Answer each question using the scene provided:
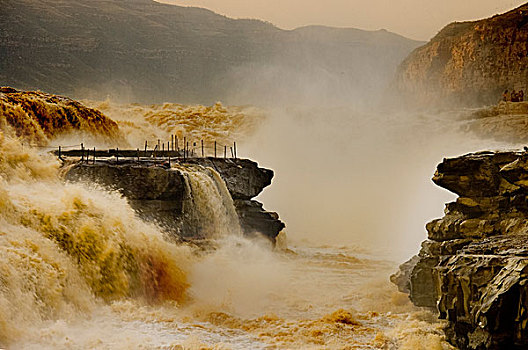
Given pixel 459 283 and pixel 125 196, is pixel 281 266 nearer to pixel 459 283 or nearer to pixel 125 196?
pixel 125 196

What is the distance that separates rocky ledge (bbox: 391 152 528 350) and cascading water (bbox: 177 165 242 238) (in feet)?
20.9

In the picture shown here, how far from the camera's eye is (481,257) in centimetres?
743

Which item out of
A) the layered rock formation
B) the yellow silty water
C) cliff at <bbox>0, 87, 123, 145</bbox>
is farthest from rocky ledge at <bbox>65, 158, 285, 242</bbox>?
the layered rock formation

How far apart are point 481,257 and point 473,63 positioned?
45.1 metres

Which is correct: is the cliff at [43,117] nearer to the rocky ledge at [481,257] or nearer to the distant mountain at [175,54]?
the rocky ledge at [481,257]

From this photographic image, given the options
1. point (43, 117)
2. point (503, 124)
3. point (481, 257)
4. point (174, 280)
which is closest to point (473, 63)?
point (503, 124)

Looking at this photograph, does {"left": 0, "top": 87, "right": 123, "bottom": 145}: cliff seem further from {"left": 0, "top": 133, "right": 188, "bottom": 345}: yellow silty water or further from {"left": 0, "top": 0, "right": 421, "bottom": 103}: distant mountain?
{"left": 0, "top": 0, "right": 421, "bottom": 103}: distant mountain

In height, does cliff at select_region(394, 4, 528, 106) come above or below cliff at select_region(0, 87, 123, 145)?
above

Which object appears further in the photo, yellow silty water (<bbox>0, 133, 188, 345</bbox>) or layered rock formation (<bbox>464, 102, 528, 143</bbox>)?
layered rock formation (<bbox>464, 102, 528, 143</bbox>)

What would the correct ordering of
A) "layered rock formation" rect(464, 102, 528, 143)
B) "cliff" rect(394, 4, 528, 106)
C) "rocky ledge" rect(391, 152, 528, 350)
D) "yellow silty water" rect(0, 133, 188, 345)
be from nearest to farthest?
"rocky ledge" rect(391, 152, 528, 350)
"yellow silty water" rect(0, 133, 188, 345)
"layered rock formation" rect(464, 102, 528, 143)
"cliff" rect(394, 4, 528, 106)

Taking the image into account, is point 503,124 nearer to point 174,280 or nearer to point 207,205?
point 207,205

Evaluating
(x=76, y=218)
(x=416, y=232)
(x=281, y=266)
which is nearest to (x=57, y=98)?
(x=281, y=266)

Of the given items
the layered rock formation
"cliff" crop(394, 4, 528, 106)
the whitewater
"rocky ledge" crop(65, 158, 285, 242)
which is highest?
"cliff" crop(394, 4, 528, 106)

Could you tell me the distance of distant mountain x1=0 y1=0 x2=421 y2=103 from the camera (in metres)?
58.8
